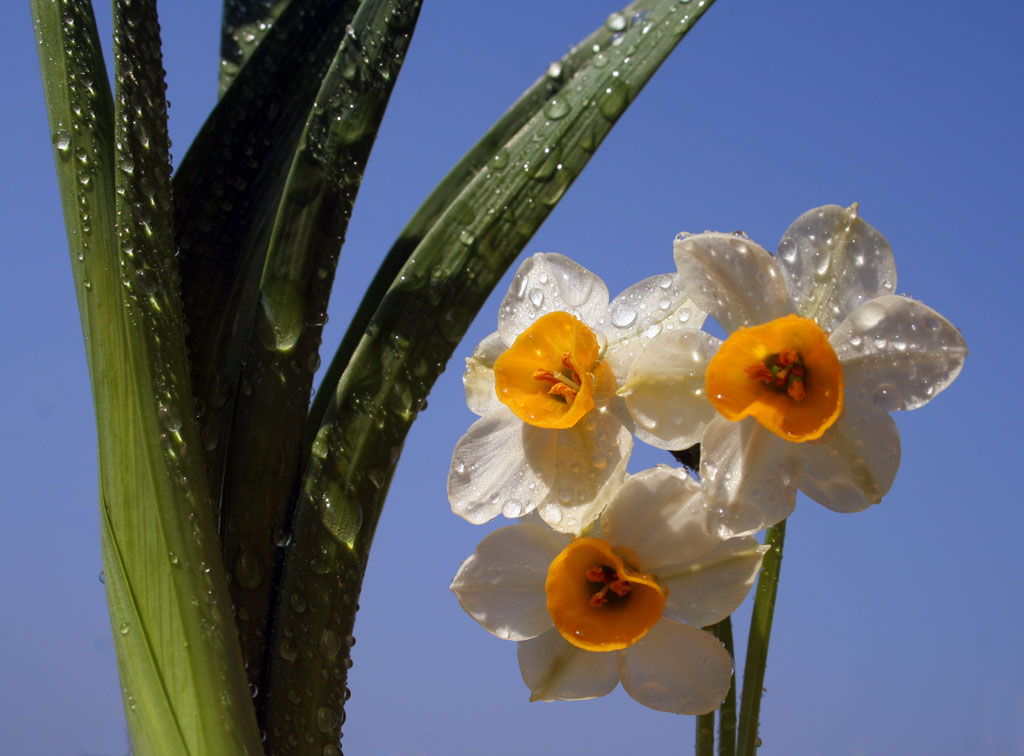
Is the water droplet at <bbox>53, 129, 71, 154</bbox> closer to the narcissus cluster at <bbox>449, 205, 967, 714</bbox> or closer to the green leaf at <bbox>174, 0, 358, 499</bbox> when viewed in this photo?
the green leaf at <bbox>174, 0, 358, 499</bbox>

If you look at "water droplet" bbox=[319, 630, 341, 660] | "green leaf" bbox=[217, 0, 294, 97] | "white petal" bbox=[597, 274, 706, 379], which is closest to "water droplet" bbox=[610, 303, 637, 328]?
"white petal" bbox=[597, 274, 706, 379]

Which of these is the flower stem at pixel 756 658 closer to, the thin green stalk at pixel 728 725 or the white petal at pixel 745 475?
the thin green stalk at pixel 728 725

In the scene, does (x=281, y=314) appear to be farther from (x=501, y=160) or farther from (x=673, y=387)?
(x=673, y=387)

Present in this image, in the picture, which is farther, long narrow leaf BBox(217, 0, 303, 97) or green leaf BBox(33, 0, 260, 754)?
long narrow leaf BBox(217, 0, 303, 97)

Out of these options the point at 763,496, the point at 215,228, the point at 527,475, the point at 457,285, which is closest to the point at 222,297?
the point at 215,228

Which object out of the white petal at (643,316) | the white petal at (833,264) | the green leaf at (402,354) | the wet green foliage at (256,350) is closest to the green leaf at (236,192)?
the wet green foliage at (256,350)
